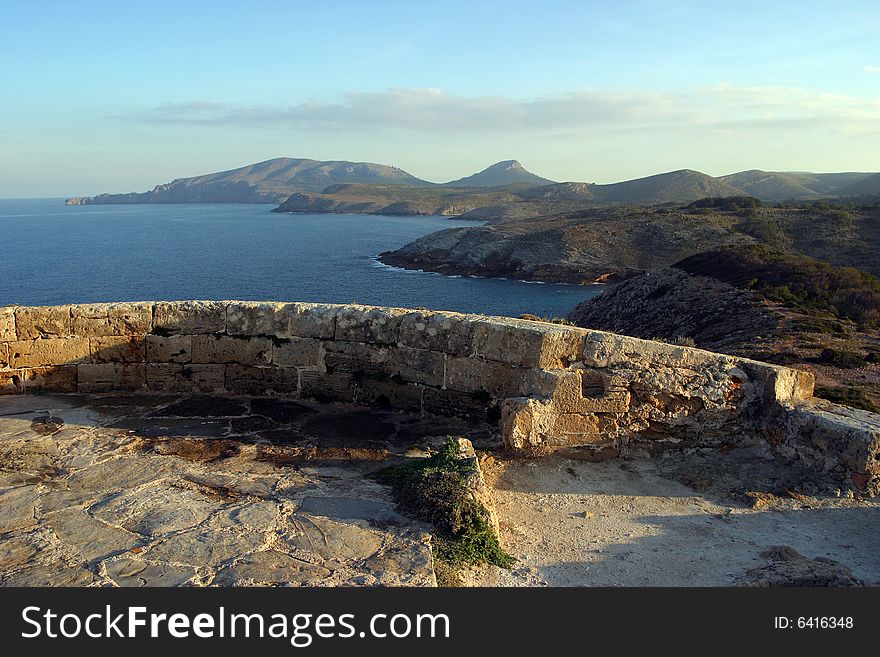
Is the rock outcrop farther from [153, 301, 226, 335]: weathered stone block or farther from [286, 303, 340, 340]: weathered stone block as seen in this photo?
[153, 301, 226, 335]: weathered stone block

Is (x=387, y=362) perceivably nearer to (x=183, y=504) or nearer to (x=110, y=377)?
(x=183, y=504)

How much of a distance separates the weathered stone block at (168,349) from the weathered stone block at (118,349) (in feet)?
0.33

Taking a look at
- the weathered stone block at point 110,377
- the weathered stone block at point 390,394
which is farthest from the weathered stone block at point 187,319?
the weathered stone block at point 390,394

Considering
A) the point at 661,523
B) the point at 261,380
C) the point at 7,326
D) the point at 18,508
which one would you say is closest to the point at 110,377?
the point at 7,326

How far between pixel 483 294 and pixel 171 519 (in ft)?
154

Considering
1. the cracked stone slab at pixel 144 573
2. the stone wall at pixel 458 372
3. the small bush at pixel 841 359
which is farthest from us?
the small bush at pixel 841 359

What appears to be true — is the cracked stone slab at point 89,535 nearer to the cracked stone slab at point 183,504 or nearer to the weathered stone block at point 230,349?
the cracked stone slab at point 183,504

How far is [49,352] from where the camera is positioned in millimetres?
6785

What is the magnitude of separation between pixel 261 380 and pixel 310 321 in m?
0.81

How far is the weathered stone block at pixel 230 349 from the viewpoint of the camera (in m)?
6.89

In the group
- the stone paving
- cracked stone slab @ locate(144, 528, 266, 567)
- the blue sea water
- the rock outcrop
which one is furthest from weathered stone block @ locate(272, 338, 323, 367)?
the blue sea water

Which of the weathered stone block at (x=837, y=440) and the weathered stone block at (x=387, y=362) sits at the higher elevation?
the weathered stone block at (x=387, y=362)
